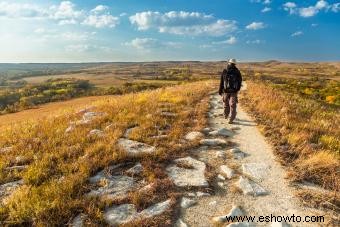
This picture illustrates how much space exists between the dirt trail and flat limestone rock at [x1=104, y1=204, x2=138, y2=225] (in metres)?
0.88

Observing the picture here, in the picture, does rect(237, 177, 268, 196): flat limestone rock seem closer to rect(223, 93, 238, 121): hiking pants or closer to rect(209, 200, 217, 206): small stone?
rect(209, 200, 217, 206): small stone

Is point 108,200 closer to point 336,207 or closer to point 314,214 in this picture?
point 314,214

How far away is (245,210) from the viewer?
655 cm

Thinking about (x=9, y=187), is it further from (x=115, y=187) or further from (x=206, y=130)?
(x=206, y=130)

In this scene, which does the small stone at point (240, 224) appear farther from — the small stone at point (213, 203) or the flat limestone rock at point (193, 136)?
the flat limestone rock at point (193, 136)

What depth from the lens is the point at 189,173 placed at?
8.16m

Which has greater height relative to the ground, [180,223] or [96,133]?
[96,133]

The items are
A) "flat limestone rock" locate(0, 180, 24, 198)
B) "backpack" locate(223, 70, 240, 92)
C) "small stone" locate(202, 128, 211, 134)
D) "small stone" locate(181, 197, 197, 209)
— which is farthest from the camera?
"backpack" locate(223, 70, 240, 92)

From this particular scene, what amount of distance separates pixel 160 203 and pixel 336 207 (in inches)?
128

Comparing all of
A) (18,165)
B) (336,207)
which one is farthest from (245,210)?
(18,165)

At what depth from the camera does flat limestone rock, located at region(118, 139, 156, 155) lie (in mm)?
9162

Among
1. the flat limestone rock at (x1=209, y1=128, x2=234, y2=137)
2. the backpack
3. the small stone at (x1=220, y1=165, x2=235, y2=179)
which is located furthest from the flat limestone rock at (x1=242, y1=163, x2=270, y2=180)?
the backpack

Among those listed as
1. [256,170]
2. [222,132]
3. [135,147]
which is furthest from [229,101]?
[256,170]

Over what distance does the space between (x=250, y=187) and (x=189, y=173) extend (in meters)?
1.40
